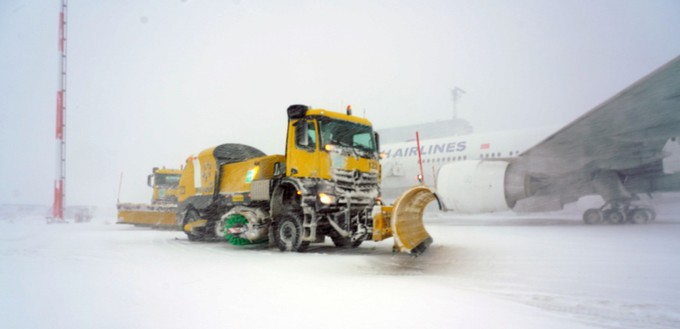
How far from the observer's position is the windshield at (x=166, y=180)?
18484 millimetres

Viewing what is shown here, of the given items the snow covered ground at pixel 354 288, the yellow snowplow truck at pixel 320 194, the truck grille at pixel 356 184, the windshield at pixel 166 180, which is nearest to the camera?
the snow covered ground at pixel 354 288

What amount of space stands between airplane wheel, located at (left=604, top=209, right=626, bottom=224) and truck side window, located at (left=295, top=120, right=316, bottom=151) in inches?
478

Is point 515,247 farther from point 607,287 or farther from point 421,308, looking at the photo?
point 421,308

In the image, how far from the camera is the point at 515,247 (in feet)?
28.0

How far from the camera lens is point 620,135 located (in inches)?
509

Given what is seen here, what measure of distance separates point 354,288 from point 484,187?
31.1 feet

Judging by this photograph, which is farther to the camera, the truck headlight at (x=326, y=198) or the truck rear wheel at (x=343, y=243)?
the truck rear wheel at (x=343, y=243)

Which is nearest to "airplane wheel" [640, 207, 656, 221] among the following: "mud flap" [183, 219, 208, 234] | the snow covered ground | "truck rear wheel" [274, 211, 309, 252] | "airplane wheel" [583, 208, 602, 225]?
"airplane wheel" [583, 208, 602, 225]

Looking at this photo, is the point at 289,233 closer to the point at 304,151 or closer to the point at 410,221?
the point at 304,151

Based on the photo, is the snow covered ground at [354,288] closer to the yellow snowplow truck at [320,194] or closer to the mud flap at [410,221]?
the mud flap at [410,221]

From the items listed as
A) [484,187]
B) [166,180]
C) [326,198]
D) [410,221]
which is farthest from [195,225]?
[484,187]

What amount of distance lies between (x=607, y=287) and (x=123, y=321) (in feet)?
18.1

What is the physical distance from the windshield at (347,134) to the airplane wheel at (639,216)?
1116 centimetres

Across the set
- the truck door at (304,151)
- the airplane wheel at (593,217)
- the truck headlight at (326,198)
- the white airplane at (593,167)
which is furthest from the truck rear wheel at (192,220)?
the airplane wheel at (593,217)
